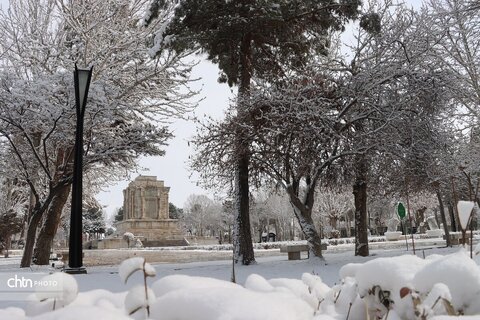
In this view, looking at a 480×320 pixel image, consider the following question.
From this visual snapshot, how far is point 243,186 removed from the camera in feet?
44.9

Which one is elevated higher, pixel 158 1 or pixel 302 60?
pixel 158 1

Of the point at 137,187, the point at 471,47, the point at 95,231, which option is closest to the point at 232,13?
the point at 471,47

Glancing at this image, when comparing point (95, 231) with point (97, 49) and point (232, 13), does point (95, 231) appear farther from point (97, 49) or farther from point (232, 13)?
point (232, 13)

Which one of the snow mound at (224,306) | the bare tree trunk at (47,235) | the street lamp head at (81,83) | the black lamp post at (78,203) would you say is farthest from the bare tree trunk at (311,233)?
the snow mound at (224,306)

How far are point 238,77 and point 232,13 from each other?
2.90m

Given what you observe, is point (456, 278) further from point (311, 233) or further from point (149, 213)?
point (149, 213)

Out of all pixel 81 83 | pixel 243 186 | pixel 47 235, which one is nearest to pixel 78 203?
pixel 81 83

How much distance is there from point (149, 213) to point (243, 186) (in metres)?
40.2

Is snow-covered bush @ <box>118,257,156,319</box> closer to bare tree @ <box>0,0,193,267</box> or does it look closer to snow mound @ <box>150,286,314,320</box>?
snow mound @ <box>150,286,314,320</box>

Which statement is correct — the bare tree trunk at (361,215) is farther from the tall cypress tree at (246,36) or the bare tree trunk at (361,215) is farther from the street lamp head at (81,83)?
the street lamp head at (81,83)

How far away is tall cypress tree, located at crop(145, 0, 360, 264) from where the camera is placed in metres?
12.4

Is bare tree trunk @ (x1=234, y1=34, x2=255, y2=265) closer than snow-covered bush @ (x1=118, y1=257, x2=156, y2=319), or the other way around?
snow-covered bush @ (x1=118, y1=257, x2=156, y2=319)

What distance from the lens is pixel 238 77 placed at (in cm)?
1525

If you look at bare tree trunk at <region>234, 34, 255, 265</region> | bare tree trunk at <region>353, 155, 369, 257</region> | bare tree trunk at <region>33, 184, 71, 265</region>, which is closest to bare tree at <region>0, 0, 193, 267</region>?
bare tree trunk at <region>33, 184, 71, 265</region>
